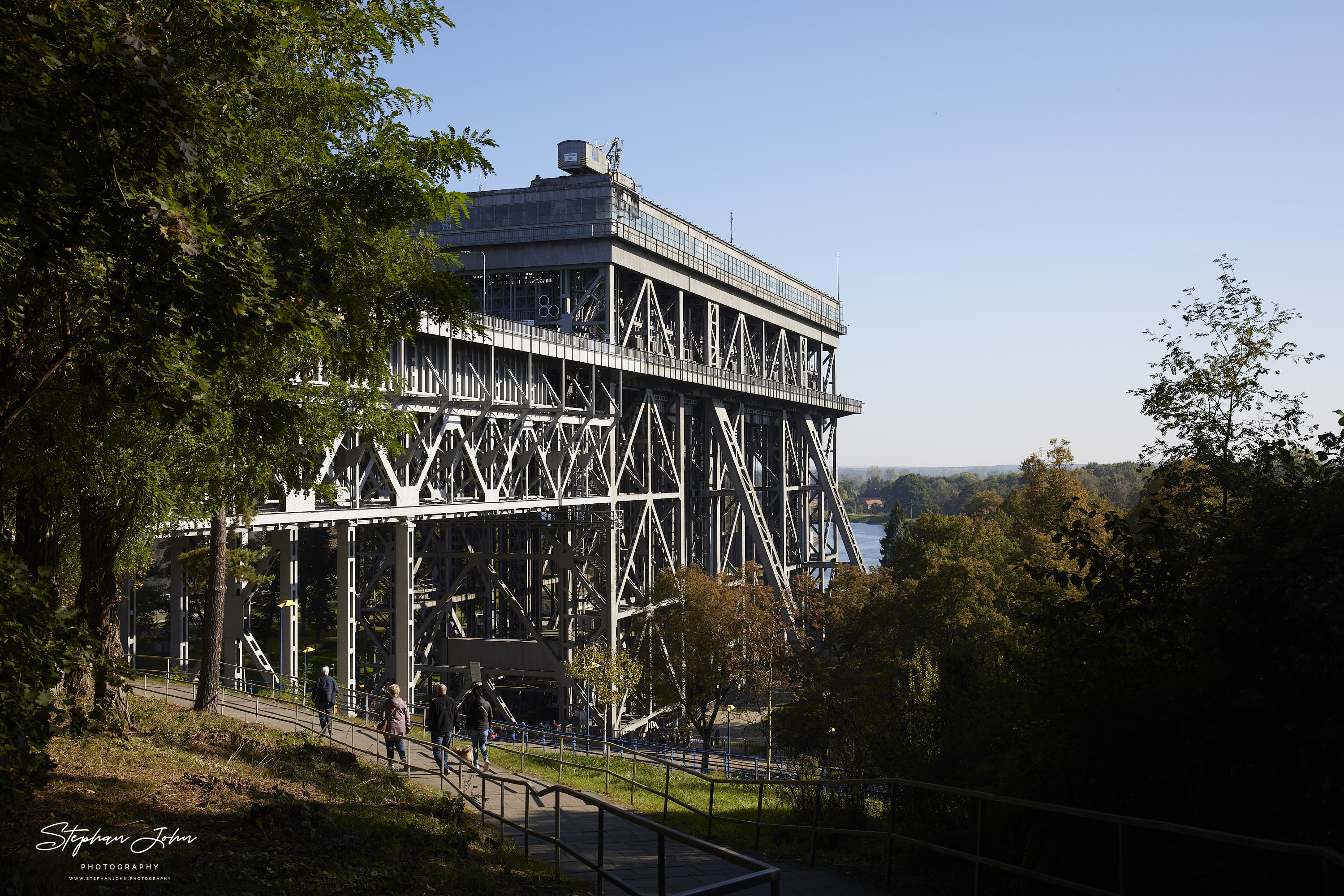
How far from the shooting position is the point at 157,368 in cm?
686

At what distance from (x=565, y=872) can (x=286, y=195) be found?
7381 millimetres

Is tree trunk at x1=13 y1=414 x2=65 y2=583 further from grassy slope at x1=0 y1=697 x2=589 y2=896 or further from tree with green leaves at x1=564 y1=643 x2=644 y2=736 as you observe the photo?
tree with green leaves at x1=564 y1=643 x2=644 y2=736

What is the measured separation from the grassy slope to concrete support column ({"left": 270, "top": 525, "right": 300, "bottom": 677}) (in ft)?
38.9

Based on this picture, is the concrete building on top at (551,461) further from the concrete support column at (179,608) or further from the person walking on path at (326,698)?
the person walking on path at (326,698)

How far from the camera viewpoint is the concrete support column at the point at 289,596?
2441 cm

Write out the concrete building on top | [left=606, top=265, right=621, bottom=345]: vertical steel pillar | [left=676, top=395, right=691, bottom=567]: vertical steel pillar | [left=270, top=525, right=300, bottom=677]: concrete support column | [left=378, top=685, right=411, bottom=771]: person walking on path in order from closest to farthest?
[left=378, top=685, right=411, bottom=771]: person walking on path < [left=270, top=525, right=300, bottom=677]: concrete support column < the concrete building on top < [left=606, top=265, right=621, bottom=345]: vertical steel pillar < [left=676, top=395, right=691, bottom=567]: vertical steel pillar

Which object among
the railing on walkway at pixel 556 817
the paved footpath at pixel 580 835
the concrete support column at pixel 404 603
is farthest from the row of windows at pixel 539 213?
the paved footpath at pixel 580 835

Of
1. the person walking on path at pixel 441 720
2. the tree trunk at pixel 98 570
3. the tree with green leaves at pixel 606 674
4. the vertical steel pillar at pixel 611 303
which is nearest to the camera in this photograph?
the tree trunk at pixel 98 570

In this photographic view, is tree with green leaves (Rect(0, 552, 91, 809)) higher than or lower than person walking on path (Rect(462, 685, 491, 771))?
higher

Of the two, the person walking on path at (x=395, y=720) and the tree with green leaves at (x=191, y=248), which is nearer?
the tree with green leaves at (x=191, y=248)

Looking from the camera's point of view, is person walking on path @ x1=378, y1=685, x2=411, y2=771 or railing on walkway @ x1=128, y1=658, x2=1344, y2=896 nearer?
railing on walkway @ x1=128, y1=658, x2=1344, y2=896

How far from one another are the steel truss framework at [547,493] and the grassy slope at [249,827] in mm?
5207

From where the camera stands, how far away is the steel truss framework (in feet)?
84.8

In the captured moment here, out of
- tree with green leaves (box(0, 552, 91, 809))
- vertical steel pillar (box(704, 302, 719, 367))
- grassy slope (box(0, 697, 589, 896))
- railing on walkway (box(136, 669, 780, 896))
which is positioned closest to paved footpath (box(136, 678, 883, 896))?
railing on walkway (box(136, 669, 780, 896))
